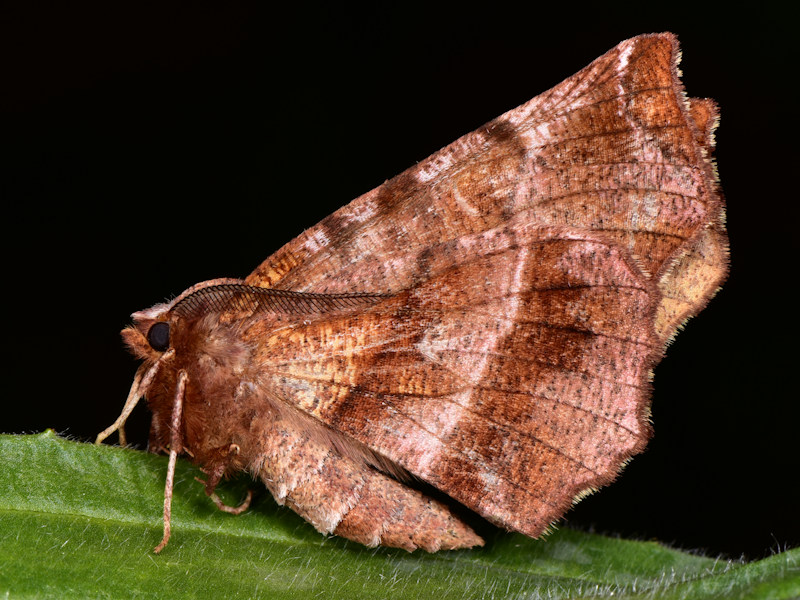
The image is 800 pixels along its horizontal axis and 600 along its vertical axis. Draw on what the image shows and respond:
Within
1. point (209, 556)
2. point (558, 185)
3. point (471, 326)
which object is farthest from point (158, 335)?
point (558, 185)

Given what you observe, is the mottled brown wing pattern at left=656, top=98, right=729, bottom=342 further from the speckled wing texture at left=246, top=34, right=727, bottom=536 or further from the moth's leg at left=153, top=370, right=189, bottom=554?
the moth's leg at left=153, top=370, right=189, bottom=554

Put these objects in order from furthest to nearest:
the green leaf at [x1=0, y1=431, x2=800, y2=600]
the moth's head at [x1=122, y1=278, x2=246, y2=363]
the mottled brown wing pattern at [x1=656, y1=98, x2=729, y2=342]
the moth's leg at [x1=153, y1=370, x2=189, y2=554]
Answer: the mottled brown wing pattern at [x1=656, y1=98, x2=729, y2=342], the moth's head at [x1=122, y1=278, x2=246, y2=363], the moth's leg at [x1=153, y1=370, x2=189, y2=554], the green leaf at [x1=0, y1=431, x2=800, y2=600]

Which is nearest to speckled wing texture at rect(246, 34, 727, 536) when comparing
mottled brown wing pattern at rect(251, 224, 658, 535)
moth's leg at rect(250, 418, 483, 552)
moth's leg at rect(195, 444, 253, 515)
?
mottled brown wing pattern at rect(251, 224, 658, 535)

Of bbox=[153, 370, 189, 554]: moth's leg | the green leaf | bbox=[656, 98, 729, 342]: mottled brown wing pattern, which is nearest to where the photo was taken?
the green leaf

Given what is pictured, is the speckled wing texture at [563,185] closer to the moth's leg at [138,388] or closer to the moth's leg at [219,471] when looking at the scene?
the moth's leg at [138,388]

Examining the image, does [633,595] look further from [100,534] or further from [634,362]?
[100,534]

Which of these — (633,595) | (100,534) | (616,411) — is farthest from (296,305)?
(633,595)
